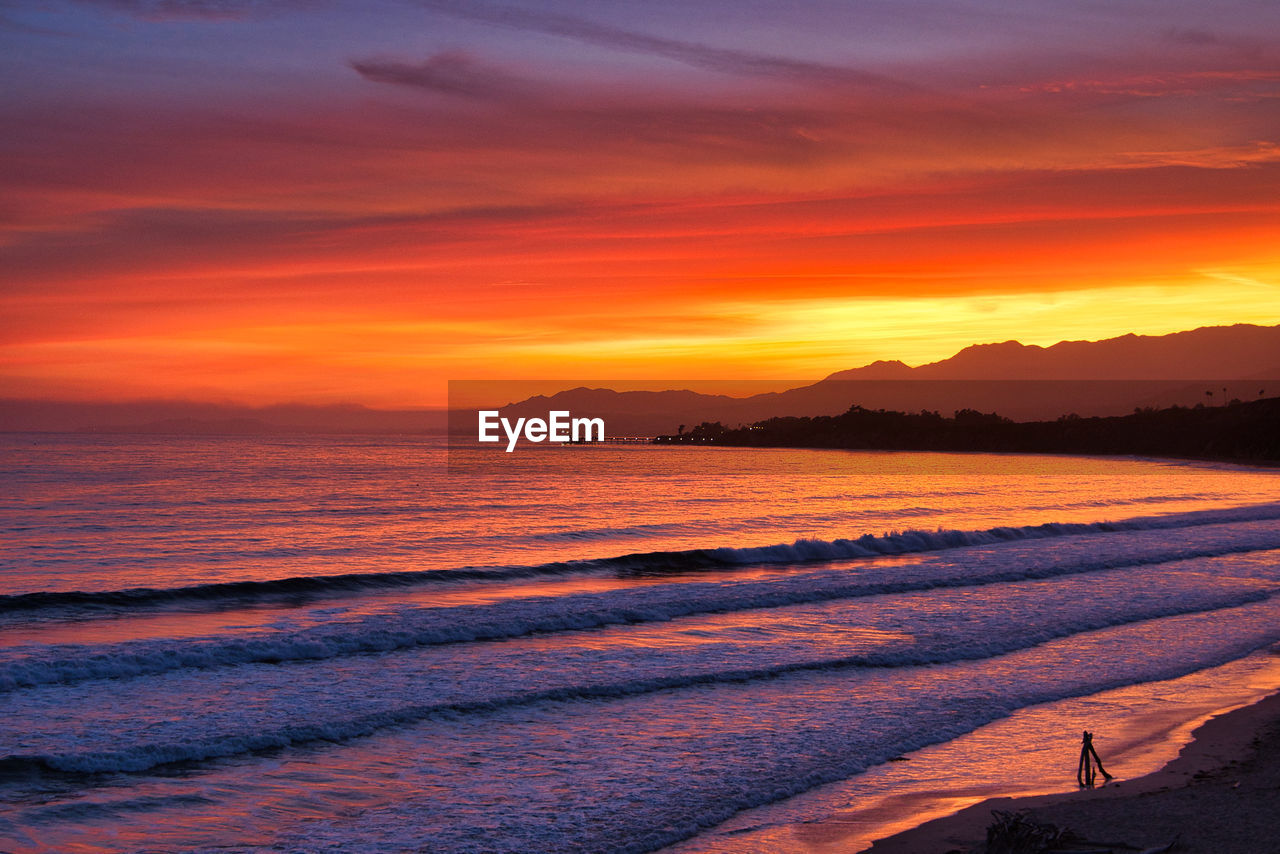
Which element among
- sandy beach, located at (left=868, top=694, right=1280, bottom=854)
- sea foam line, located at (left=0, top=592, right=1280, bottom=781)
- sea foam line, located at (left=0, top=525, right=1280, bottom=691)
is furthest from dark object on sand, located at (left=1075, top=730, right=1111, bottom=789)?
sea foam line, located at (left=0, top=525, right=1280, bottom=691)

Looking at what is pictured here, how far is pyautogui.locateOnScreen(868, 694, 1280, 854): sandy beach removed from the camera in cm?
726

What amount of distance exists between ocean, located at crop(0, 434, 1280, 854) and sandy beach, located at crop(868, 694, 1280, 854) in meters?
0.58

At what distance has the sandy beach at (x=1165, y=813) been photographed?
286 inches

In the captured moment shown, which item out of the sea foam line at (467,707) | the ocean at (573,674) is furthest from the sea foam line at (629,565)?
the sea foam line at (467,707)

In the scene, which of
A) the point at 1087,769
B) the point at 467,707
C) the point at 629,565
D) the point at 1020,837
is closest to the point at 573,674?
the point at 467,707

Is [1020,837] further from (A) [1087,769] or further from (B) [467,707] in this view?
(B) [467,707]

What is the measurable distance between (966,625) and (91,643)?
16390mm

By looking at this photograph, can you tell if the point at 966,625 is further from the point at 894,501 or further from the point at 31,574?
the point at 894,501

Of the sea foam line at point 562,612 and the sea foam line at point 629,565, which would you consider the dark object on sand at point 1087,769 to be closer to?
the sea foam line at point 562,612

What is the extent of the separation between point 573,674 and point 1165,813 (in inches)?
343

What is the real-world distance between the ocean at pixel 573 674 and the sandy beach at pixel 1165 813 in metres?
0.58

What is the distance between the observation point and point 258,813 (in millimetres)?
9008

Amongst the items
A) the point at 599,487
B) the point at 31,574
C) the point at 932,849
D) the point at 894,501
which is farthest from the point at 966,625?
the point at 599,487

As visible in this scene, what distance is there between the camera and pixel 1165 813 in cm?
799
